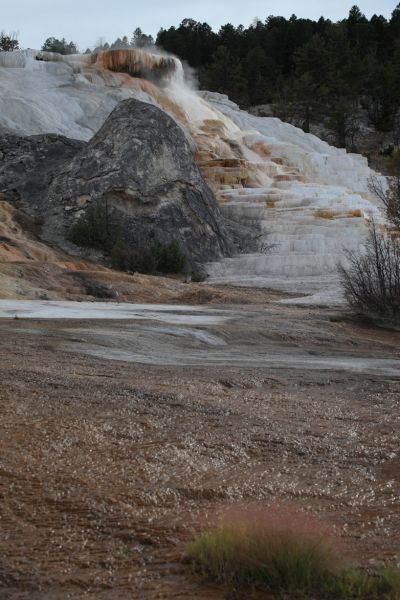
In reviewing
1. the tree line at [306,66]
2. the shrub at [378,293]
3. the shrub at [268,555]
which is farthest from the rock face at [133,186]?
the tree line at [306,66]

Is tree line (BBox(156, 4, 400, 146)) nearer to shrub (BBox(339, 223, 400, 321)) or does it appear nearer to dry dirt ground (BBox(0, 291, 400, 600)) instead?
shrub (BBox(339, 223, 400, 321))

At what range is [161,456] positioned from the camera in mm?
3838

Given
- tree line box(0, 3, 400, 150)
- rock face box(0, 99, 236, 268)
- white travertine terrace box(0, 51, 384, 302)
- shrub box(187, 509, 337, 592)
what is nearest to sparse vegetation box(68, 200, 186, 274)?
rock face box(0, 99, 236, 268)

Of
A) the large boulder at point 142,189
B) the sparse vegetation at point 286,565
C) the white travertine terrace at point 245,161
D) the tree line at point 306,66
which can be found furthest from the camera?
the tree line at point 306,66

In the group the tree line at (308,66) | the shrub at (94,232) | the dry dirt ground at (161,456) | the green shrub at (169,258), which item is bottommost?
the dry dirt ground at (161,456)

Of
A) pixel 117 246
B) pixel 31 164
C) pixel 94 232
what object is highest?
pixel 31 164

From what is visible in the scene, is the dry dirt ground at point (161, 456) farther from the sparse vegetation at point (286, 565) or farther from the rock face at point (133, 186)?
the rock face at point (133, 186)

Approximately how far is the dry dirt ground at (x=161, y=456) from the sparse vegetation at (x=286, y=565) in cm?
7

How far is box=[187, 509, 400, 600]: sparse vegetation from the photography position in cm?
232

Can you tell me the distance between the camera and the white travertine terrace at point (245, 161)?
18969 mm

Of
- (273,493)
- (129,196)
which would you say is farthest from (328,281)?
(273,493)

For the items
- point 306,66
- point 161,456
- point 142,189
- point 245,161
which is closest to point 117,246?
point 142,189

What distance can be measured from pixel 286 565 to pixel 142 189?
1880cm

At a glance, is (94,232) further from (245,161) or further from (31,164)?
(245,161)
